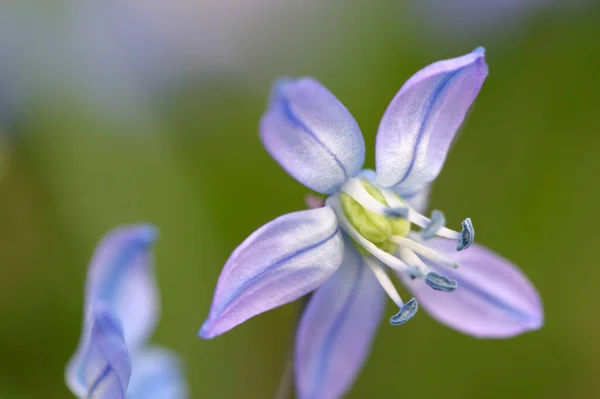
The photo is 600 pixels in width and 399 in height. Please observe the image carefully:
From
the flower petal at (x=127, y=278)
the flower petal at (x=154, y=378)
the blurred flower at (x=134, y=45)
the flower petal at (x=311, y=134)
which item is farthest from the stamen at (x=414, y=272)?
the blurred flower at (x=134, y=45)

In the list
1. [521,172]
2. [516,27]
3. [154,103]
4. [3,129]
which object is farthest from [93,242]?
[516,27]

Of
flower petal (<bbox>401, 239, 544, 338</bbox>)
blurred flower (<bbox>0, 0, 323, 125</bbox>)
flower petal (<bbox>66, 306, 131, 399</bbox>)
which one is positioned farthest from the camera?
blurred flower (<bbox>0, 0, 323, 125</bbox>)

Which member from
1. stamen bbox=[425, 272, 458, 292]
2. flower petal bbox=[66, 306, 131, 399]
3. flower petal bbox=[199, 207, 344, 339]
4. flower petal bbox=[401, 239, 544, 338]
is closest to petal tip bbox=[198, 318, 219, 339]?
flower petal bbox=[199, 207, 344, 339]

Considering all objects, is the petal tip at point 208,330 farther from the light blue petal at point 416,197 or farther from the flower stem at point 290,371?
the light blue petal at point 416,197

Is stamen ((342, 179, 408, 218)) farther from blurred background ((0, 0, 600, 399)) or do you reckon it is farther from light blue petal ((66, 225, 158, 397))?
blurred background ((0, 0, 600, 399))

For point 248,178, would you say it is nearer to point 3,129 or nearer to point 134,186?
point 134,186

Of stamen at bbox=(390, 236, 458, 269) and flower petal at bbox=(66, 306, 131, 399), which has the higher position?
flower petal at bbox=(66, 306, 131, 399)

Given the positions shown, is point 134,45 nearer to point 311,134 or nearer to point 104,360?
point 311,134
